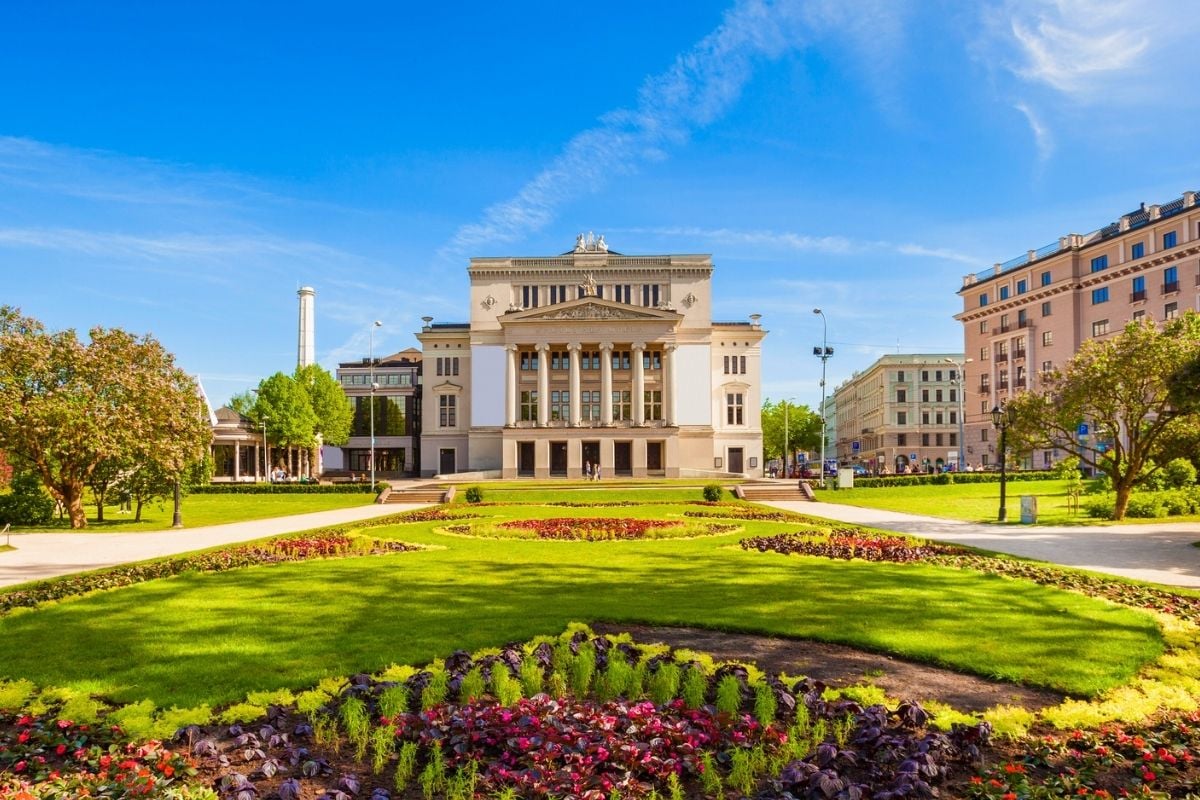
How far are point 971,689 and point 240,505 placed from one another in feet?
151

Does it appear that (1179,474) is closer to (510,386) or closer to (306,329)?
(510,386)

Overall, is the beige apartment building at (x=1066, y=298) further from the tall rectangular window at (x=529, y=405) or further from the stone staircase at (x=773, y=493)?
the tall rectangular window at (x=529, y=405)

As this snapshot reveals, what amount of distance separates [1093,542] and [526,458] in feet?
184

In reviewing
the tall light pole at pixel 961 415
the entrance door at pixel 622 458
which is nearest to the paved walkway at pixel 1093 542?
the entrance door at pixel 622 458

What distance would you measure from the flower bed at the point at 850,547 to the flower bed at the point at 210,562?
10.7 meters

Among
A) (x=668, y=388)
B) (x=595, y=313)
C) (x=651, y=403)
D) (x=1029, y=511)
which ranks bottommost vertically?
(x=1029, y=511)

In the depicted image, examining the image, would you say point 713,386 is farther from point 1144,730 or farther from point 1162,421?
point 1144,730

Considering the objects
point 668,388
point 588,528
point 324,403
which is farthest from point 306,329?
point 588,528

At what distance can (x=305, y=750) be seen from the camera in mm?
6215

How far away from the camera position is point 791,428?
121 m

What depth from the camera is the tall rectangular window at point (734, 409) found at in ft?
256

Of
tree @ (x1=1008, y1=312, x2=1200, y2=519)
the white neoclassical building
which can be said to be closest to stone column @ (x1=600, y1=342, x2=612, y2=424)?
the white neoclassical building

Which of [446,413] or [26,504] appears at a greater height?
[446,413]

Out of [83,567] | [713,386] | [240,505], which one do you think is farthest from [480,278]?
[83,567]
